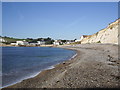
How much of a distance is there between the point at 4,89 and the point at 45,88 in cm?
239

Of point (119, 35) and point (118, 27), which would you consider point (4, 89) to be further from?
point (118, 27)

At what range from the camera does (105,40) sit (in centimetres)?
5247

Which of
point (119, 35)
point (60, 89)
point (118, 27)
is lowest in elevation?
point (60, 89)

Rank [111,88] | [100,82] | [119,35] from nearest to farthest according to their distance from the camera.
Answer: [111,88] → [100,82] → [119,35]

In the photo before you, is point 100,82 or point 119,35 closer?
point 100,82

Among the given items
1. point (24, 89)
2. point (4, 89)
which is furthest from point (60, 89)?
point (4, 89)

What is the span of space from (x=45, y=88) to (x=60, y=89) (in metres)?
0.76

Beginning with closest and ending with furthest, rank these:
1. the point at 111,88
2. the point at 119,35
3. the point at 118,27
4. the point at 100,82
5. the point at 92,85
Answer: the point at 111,88
the point at 92,85
the point at 100,82
the point at 119,35
the point at 118,27

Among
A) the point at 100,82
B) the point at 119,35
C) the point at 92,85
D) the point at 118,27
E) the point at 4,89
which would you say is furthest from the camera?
the point at 118,27

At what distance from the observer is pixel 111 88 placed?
4980 millimetres

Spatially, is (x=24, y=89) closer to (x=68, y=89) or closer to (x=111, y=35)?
(x=68, y=89)

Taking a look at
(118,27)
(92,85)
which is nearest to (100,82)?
(92,85)

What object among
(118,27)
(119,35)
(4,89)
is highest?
(118,27)

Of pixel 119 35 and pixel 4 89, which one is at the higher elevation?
pixel 119 35
